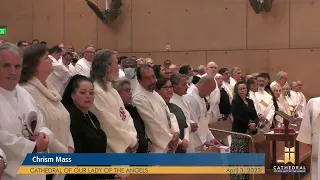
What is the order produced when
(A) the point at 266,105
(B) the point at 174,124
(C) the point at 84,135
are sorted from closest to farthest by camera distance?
(C) the point at 84,135 < (B) the point at 174,124 < (A) the point at 266,105

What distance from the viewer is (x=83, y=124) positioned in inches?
175

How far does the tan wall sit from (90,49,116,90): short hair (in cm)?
1043

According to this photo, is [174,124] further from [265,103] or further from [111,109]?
[265,103]

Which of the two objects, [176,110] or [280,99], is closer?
[176,110]

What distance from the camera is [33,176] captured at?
150 inches

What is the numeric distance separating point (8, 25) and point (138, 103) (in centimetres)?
1296

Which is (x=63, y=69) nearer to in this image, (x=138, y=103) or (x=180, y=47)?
(x=138, y=103)

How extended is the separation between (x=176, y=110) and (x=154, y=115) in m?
0.78

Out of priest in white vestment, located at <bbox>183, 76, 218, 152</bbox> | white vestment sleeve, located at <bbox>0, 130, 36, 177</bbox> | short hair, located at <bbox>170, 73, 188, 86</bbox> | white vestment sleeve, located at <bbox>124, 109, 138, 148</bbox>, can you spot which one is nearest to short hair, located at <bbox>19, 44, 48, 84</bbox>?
white vestment sleeve, located at <bbox>0, 130, 36, 177</bbox>

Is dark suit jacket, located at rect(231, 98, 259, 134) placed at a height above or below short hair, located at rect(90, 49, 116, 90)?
below

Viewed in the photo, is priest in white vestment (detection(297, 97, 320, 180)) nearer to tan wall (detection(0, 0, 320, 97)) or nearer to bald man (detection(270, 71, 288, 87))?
bald man (detection(270, 71, 288, 87))

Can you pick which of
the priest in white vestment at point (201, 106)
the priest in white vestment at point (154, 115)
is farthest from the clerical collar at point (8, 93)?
the priest in white vestment at point (201, 106)

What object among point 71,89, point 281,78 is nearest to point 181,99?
point 71,89

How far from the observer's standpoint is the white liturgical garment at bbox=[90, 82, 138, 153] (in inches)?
192
